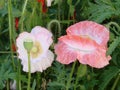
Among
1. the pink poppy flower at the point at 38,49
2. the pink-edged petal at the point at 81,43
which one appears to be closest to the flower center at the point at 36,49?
the pink poppy flower at the point at 38,49

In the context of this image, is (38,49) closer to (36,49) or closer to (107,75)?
(36,49)

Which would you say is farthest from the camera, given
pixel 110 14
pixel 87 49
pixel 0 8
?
pixel 0 8

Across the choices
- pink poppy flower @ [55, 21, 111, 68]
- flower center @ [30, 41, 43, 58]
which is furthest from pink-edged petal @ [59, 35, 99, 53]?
flower center @ [30, 41, 43, 58]

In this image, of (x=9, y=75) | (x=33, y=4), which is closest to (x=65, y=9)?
(x=33, y=4)

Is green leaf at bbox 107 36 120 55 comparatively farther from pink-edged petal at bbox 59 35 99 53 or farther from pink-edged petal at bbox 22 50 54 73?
pink-edged petal at bbox 22 50 54 73

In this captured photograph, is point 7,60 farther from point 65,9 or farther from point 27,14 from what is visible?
point 65,9

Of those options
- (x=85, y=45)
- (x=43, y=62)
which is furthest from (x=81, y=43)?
(x=43, y=62)
